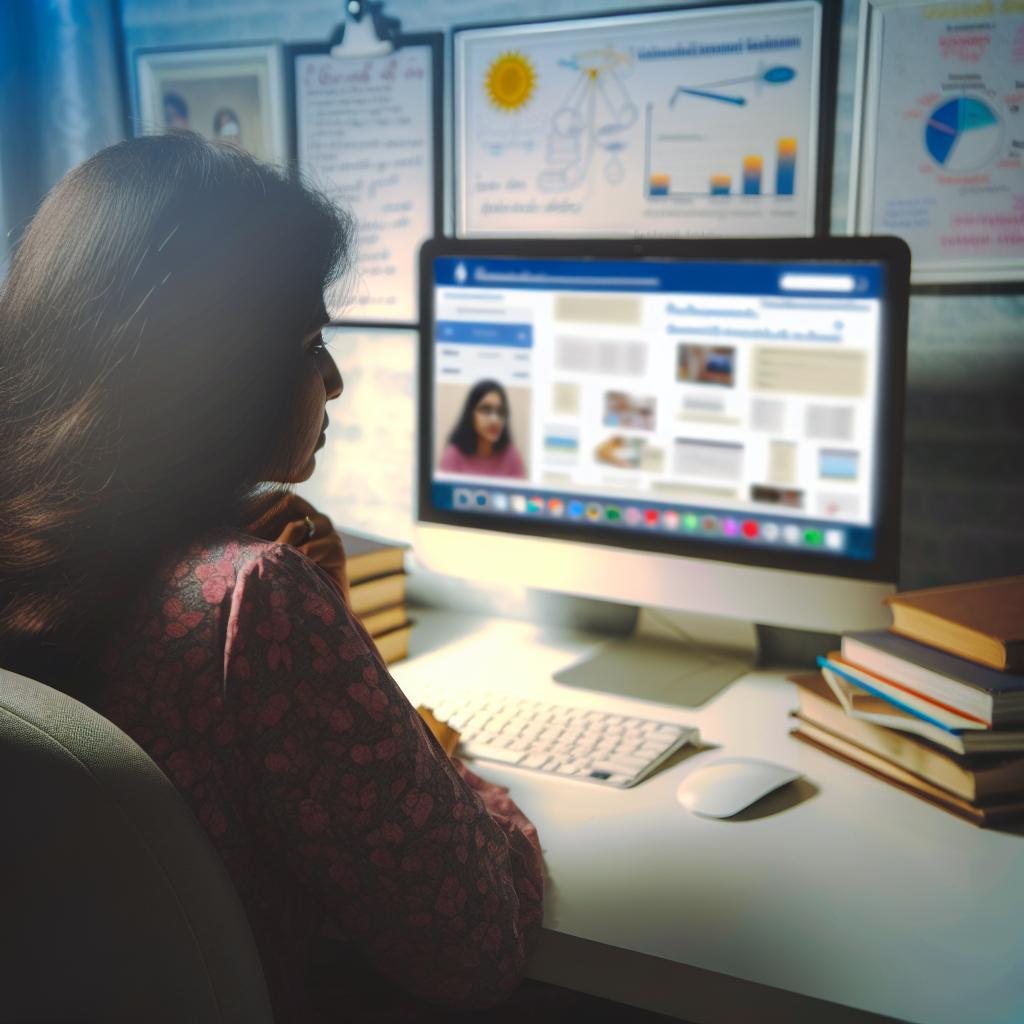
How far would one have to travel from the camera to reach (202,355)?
0.78 metres

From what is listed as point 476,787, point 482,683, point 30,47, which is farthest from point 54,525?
point 30,47

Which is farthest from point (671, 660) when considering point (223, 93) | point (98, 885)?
point (223, 93)

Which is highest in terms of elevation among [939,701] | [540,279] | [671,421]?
[540,279]

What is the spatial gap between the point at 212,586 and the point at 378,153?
115cm

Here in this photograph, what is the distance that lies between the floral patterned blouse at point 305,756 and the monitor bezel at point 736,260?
624 mm

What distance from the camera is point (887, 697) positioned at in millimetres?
1106

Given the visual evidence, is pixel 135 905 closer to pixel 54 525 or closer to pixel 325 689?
pixel 325 689

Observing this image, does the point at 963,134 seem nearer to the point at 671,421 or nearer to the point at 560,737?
the point at 671,421

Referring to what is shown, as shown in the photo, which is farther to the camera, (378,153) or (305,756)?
(378,153)

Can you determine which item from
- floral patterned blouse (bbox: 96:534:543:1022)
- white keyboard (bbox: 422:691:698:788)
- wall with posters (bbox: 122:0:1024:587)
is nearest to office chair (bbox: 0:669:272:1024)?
floral patterned blouse (bbox: 96:534:543:1022)

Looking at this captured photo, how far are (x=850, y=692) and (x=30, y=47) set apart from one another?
1779 millimetres

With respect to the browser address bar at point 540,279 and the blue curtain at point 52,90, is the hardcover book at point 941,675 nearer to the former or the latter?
the browser address bar at point 540,279

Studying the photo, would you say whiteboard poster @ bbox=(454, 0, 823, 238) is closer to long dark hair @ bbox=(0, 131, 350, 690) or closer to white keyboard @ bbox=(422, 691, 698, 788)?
white keyboard @ bbox=(422, 691, 698, 788)

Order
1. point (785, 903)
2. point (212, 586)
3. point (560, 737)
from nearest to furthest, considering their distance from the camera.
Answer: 1. point (212, 586)
2. point (785, 903)
3. point (560, 737)
